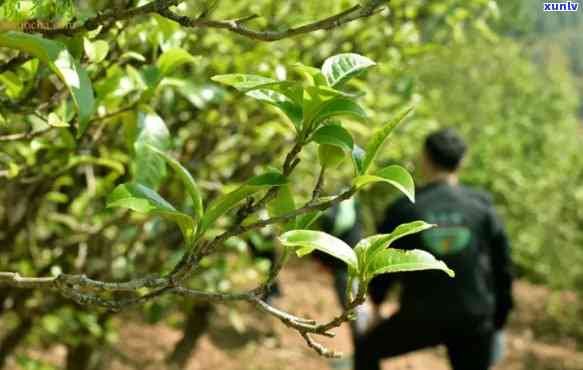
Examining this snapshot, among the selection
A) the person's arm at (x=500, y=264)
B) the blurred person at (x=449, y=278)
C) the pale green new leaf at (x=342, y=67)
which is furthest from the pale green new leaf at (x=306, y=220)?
the person's arm at (x=500, y=264)

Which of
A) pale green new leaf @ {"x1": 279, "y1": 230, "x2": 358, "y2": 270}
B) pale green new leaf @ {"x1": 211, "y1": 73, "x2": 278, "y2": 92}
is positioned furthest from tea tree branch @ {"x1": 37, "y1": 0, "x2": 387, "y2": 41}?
pale green new leaf @ {"x1": 279, "y1": 230, "x2": 358, "y2": 270}

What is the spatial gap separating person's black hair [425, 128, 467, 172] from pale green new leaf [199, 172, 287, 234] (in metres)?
3.30

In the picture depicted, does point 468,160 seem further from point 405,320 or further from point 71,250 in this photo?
point 71,250

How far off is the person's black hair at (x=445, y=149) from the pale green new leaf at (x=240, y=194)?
330 centimetres

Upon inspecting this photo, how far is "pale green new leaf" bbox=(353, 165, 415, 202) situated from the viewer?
1.14 meters

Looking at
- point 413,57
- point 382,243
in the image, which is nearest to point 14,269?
point 413,57

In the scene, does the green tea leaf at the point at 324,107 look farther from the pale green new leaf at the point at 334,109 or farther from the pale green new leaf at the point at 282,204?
the pale green new leaf at the point at 282,204

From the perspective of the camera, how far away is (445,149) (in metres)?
4.45

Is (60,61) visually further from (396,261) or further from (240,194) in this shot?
(396,261)

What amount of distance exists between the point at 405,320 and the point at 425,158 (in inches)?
37.2

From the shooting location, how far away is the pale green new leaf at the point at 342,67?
1.22 meters

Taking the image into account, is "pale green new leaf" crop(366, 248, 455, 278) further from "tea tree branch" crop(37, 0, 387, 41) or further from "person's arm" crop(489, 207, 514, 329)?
"person's arm" crop(489, 207, 514, 329)

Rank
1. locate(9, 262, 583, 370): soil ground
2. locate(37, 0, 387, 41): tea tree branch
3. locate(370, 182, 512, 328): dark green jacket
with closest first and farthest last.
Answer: locate(37, 0, 387, 41): tea tree branch
locate(370, 182, 512, 328): dark green jacket
locate(9, 262, 583, 370): soil ground

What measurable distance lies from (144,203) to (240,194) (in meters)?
0.15
